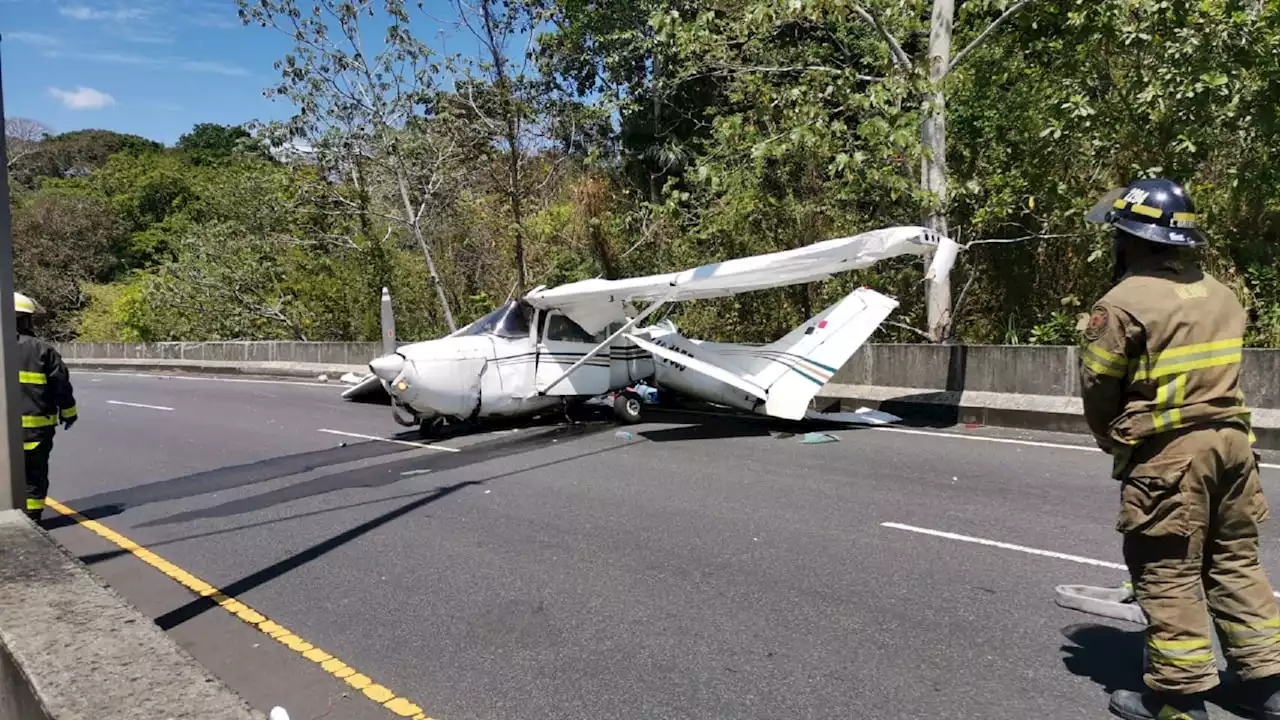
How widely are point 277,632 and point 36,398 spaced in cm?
341

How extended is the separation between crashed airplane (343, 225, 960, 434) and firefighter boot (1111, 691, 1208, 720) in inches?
278

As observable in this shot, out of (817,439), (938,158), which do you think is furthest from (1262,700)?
(938,158)

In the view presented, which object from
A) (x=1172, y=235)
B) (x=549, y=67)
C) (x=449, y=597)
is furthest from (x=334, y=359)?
(x=1172, y=235)

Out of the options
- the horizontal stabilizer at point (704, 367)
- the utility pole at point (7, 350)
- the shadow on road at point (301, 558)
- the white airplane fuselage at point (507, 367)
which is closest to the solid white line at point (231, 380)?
the white airplane fuselage at point (507, 367)

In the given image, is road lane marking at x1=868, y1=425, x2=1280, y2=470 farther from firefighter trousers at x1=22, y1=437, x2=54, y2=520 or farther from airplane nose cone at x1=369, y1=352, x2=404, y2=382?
firefighter trousers at x1=22, y1=437, x2=54, y2=520

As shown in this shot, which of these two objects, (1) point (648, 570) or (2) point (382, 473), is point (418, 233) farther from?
(1) point (648, 570)

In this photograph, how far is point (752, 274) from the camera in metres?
10.8

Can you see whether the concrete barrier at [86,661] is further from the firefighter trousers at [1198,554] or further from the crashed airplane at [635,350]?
the crashed airplane at [635,350]

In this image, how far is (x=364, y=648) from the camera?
15.6ft

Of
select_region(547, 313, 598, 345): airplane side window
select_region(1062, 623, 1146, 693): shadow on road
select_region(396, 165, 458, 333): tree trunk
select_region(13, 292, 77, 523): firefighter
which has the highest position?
select_region(396, 165, 458, 333): tree trunk

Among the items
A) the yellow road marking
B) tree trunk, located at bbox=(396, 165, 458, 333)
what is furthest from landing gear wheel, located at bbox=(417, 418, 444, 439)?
tree trunk, located at bbox=(396, 165, 458, 333)

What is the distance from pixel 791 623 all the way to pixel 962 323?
37.5ft

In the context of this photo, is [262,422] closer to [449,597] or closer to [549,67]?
[449,597]

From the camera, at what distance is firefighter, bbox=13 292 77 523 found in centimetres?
670
